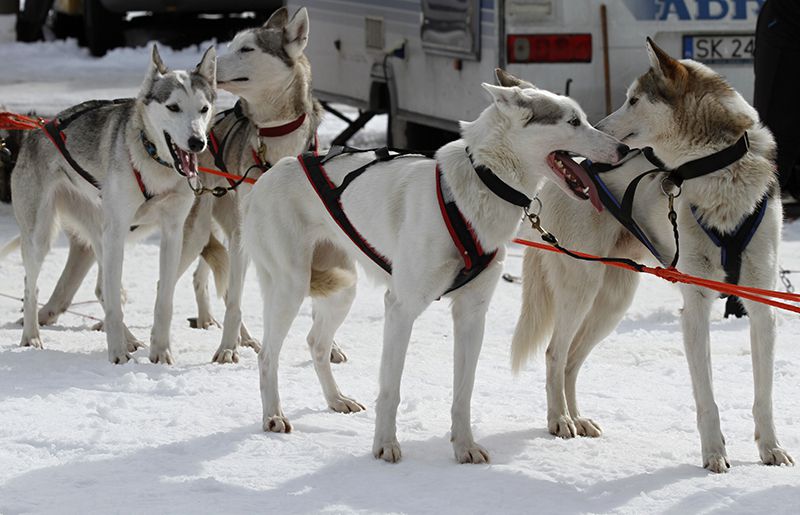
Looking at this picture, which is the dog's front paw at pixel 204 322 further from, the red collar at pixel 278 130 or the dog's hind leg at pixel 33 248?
the red collar at pixel 278 130

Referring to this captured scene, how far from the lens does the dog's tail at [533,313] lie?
4855 mm

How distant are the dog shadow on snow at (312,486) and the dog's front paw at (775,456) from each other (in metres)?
0.24

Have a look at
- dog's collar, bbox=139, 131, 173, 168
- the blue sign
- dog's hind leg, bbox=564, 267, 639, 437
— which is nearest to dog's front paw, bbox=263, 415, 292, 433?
dog's hind leg, bbox=564, 267, 639, 437

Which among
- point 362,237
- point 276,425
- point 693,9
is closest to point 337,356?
point 276,425

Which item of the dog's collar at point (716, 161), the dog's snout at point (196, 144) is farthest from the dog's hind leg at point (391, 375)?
the dog's snout at point (196, 144)

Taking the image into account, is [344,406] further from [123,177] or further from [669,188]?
[123,177]

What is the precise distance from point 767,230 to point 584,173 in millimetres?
629

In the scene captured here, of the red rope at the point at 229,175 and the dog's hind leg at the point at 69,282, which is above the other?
the red rope at the point at 229,175

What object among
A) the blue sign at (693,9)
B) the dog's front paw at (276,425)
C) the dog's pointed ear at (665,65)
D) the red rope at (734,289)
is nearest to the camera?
the red rope at (734,289)

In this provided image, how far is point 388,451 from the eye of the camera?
418 cm

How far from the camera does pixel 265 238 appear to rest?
15.1 ft

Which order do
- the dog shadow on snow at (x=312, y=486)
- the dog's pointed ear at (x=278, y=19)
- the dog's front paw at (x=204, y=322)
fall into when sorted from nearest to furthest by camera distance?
the dog shadow on snow at (x=312, y=486) < the dog's pointed ear at (x=278, y=19) < the dog's front paw at (x=204, y=322)

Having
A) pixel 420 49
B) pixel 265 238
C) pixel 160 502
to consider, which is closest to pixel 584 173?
pixel 265 238

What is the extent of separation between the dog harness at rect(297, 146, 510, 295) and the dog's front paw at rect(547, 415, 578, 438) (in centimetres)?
75
